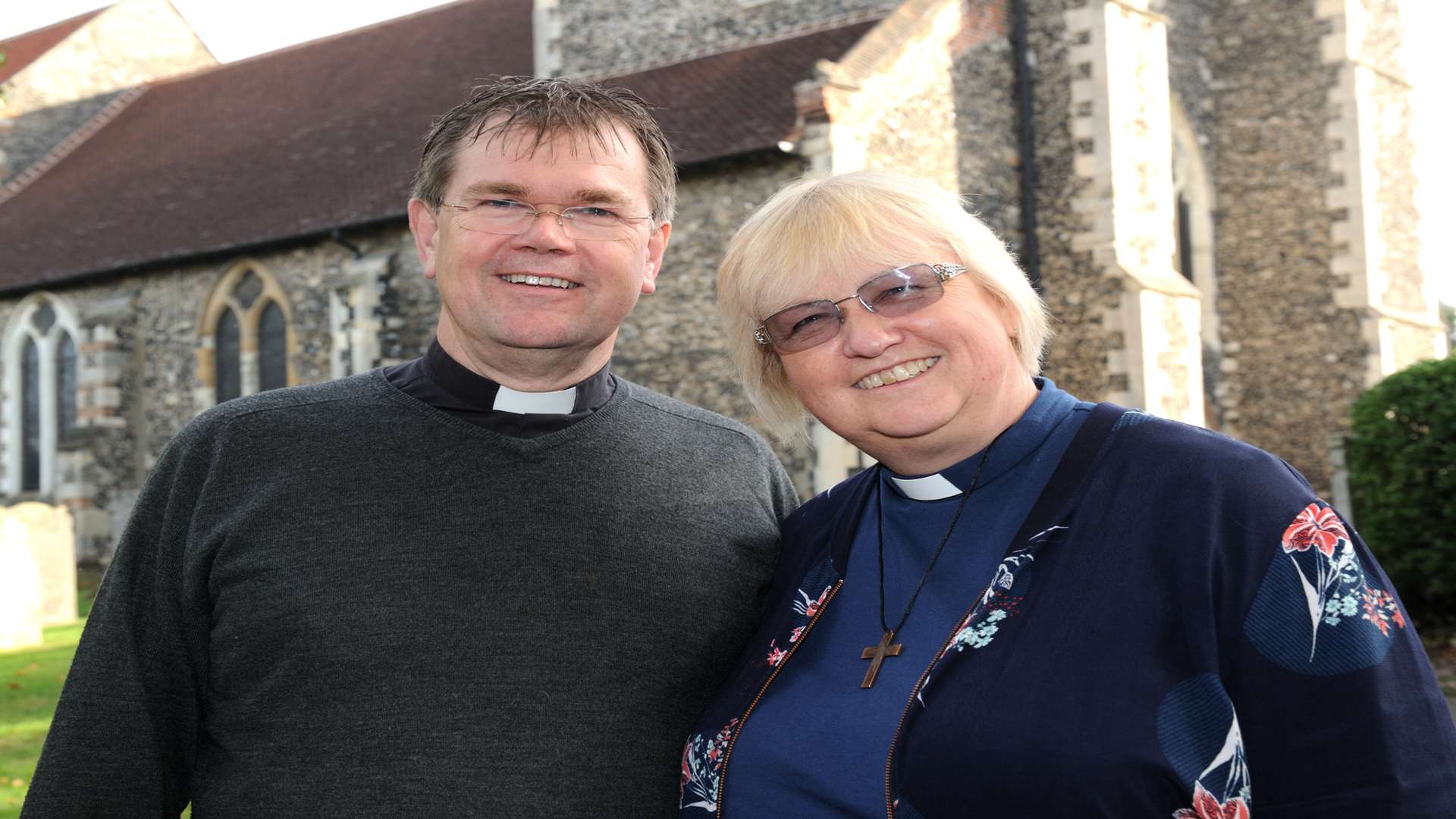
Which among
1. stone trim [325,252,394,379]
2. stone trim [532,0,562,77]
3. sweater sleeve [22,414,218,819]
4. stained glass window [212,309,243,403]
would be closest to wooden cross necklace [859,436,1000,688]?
sweater sleeve [22,414,218,819]

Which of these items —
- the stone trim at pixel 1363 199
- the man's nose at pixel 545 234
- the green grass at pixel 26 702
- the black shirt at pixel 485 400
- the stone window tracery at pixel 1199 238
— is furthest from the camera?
the stone window tracery at pixel 1199 238

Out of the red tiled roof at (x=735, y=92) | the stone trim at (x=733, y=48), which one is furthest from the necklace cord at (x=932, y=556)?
the stone trim at (x=733, y=48)

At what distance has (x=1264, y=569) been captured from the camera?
179 cm

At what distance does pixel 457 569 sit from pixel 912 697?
928 millimetres

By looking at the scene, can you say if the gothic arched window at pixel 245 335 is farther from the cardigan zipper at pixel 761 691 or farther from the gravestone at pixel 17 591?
the cardigan zipper at pixel 761 691

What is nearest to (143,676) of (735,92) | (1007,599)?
(1007,599)

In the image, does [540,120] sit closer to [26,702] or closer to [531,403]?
[531,403]

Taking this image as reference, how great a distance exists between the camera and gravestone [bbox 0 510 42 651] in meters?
10.8

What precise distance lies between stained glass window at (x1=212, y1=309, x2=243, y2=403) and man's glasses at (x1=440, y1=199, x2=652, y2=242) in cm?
1579

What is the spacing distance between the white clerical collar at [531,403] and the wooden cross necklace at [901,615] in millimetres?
774

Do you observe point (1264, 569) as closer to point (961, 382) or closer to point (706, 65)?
point (961, 382)

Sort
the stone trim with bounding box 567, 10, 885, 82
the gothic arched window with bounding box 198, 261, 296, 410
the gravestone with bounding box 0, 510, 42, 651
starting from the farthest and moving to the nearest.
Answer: the gothic arched window with bounding box 198, 261, 296, 410 < the stone trim with bounding box 567, 10, 885, 82 < the gravestone with bounding box 0, 510, 42, 651

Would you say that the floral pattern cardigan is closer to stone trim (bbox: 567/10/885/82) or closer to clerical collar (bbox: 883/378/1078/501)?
clerical collar (bbox: 883/378/1078/501)

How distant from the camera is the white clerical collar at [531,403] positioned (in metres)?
2.62
